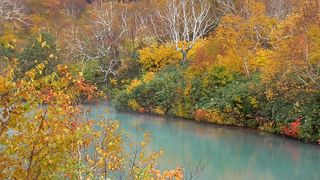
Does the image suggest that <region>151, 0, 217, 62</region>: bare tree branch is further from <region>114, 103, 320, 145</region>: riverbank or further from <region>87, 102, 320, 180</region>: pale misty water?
<region>87, 102, 320, 180</region>: pale misty water

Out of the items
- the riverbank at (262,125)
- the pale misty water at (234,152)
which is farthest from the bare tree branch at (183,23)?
the pale misty water at (234,152)

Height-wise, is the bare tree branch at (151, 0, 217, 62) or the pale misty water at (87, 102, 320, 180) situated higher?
the bare tree branch at (151, 0, 217, 62)

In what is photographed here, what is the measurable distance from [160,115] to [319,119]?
9.78 meters

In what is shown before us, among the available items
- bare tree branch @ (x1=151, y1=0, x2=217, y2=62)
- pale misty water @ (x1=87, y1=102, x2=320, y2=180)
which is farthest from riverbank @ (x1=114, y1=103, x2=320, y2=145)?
bare tree branch @ (x1=151, y1=0, x2=217, y2=62)

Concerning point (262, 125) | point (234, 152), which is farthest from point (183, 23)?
point (234, 152)

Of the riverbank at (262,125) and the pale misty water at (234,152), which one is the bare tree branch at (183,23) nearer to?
the riverbank at (262,125)

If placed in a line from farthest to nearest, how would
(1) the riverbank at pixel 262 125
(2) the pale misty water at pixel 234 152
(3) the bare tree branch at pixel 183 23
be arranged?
1. (3) the bare tree branch at pixel 183 23
2. (1) the riverbank at pixel 262 125
3. (2) the pale misty water at pixel 234 152

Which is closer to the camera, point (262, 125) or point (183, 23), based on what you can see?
point (262, 125)

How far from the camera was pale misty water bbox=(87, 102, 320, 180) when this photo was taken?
13.8 m

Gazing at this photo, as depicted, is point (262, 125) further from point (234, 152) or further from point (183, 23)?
point (183, 23)

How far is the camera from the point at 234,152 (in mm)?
16375

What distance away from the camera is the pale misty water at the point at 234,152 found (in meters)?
13.8

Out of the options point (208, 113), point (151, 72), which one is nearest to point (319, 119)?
point (208, 113)

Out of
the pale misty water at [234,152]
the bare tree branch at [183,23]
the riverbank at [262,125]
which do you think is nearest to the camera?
the pale misty water at [234,152]
